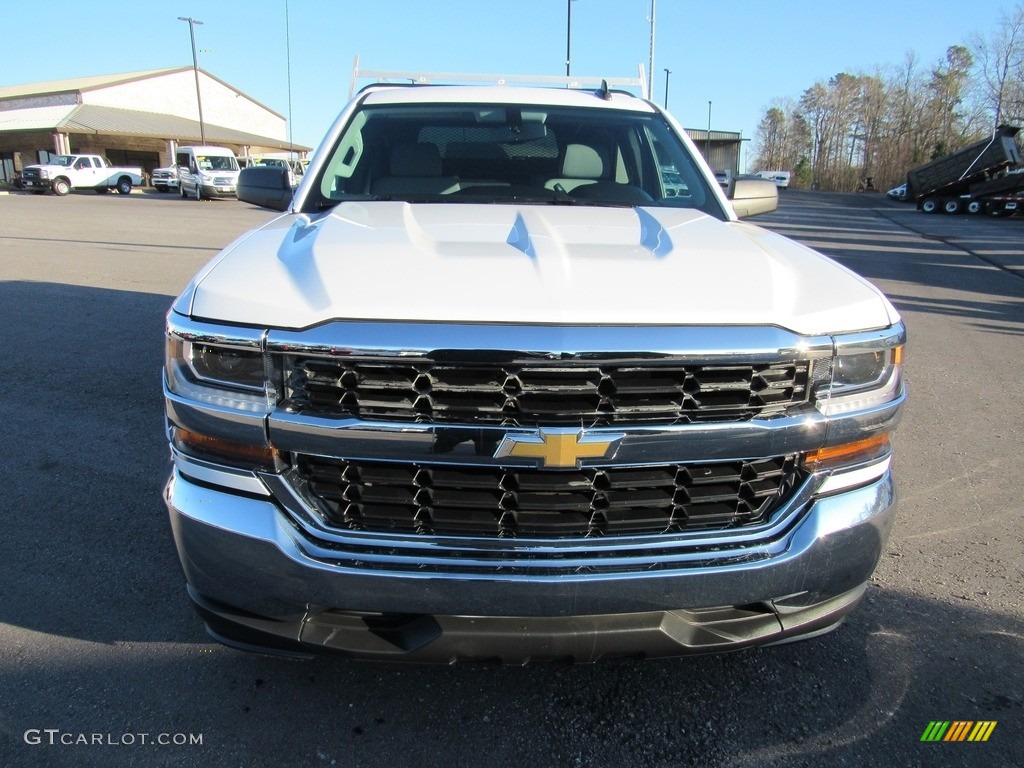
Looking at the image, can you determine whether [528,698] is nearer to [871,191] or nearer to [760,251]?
[760,251]

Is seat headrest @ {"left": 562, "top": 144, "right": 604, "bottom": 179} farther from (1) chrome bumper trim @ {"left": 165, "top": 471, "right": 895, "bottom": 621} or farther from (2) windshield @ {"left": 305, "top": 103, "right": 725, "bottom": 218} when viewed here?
(1) chrome bumper trim @ {"left": 165, "top": 471, "right": 895, "bottom": 621}

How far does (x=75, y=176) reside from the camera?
1494 inches

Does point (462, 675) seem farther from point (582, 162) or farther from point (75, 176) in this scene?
point (75, 176)

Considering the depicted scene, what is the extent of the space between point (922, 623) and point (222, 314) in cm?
264

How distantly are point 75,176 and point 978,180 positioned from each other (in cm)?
4336

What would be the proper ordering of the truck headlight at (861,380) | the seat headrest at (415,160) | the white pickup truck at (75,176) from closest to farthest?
the truck headlight at (861,380) → the seat headrest at (415,160) → the white pickup truck at (75,176)

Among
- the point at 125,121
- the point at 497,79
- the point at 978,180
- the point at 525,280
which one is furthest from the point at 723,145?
the point at 525,280

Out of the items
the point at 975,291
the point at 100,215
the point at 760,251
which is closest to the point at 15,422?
the point at 760,251

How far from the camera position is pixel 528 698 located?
2.35 meters

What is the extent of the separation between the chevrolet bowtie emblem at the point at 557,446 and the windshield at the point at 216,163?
38.0 m

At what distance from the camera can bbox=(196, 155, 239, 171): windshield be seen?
35844 mm

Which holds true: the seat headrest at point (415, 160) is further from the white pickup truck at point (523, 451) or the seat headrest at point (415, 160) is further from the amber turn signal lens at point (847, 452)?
the amber turn signal lens at point (847, 452)

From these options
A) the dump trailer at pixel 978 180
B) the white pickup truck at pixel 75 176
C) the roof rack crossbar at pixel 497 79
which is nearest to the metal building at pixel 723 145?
the dump trailer at pixel 978 180

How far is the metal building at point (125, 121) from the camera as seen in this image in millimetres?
48938
